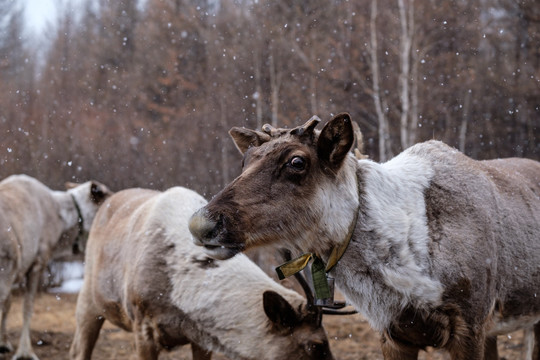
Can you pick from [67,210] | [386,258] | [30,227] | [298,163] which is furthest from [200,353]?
[67,210]

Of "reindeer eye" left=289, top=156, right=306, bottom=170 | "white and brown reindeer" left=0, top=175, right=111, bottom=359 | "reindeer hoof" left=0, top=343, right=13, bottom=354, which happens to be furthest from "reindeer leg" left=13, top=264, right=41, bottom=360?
"reindeer eye" left=289, top=156, right=306, bottom=170

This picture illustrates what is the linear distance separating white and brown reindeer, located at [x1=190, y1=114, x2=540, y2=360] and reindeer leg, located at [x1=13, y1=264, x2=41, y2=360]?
544 cm

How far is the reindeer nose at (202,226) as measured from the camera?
2.62 metres

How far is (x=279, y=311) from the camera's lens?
13.0 ft

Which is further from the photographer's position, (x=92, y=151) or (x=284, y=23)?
(x=92, y=151)

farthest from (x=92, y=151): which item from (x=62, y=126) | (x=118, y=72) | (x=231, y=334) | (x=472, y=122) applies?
(x=231, y=334)

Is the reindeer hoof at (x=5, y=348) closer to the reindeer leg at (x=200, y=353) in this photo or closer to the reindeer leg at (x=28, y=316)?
the reindeer leg at (x=28, y=316)

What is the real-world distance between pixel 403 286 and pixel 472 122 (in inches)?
526

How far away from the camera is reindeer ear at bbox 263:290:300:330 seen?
3.86 m

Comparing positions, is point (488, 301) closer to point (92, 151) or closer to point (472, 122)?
point (472, 122)

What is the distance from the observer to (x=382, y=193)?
306 centimetres

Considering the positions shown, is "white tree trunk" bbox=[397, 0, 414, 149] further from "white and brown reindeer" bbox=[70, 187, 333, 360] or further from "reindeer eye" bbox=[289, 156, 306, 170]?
"reindeer eye" bbox=[289, 156, 306, 170]

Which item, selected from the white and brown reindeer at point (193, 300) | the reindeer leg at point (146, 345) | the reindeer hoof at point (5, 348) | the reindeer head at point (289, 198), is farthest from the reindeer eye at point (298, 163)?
the reindeer hoof at point (5, 348)

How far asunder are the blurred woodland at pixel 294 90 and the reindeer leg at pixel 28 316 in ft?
19.8
